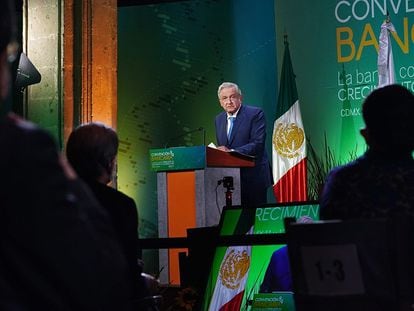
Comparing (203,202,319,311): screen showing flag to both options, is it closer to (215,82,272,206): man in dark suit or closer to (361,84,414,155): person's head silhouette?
(361,84,414,155): person's head silhouette

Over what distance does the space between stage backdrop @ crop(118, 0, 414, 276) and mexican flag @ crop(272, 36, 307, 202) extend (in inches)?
8.3

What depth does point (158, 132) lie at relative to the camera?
391 inches

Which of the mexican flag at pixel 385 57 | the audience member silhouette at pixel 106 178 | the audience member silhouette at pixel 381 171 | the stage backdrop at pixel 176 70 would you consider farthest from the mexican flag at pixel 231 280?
the stage backdrop at pixel 176 70

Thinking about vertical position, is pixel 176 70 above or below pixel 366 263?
above

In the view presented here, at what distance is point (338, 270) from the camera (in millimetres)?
2041

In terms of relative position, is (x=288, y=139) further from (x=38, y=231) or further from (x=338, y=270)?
(x=38, y=231)

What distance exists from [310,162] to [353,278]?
6893 mm

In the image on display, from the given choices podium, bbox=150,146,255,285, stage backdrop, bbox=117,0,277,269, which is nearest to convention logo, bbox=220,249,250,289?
podium, bbox=150,146,255,285

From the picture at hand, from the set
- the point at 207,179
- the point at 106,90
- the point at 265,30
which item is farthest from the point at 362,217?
the point at 265,30

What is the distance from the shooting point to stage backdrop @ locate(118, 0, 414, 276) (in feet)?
29.6

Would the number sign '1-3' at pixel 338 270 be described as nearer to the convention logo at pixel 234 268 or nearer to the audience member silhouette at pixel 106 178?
the audience member silhouette at pixel 106 178

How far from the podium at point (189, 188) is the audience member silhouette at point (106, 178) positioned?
4.24 meters

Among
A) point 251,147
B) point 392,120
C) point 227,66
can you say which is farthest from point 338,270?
point 227,66

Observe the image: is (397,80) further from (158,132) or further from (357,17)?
(158,132)
